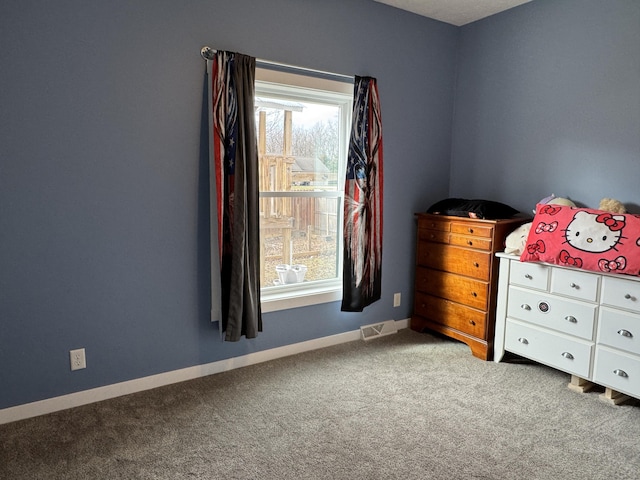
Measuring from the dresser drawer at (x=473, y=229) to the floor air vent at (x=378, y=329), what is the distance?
916 mm

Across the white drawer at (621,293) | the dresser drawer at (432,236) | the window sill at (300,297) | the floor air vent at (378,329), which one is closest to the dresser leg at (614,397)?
the white drawer at (621,293)

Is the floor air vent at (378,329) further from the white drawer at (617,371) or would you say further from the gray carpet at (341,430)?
the white drawer at (617,371)

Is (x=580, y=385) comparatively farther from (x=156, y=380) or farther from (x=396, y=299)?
(x=156, y=380)

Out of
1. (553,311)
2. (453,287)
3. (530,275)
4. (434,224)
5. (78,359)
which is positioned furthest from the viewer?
(434,224)

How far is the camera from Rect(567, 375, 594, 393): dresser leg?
278 cm

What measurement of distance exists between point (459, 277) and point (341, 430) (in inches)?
63.0

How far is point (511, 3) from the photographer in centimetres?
338

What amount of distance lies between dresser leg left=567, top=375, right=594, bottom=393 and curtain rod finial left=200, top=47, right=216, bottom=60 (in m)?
2.87

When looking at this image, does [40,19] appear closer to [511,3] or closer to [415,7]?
[415,7]

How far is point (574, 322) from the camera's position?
2.76m

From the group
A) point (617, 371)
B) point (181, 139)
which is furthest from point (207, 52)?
point (617, 371)

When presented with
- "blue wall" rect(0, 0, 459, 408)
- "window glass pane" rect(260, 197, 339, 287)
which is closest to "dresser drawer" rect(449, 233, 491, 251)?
"window glass pane" rect(260, 197, 339, 287)

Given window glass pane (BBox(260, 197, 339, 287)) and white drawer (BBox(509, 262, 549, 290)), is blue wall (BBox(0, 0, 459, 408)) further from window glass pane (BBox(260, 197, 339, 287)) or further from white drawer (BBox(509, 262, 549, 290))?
white drawer (BBox(509, 262, 549, 290))

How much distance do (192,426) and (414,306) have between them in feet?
6.93
